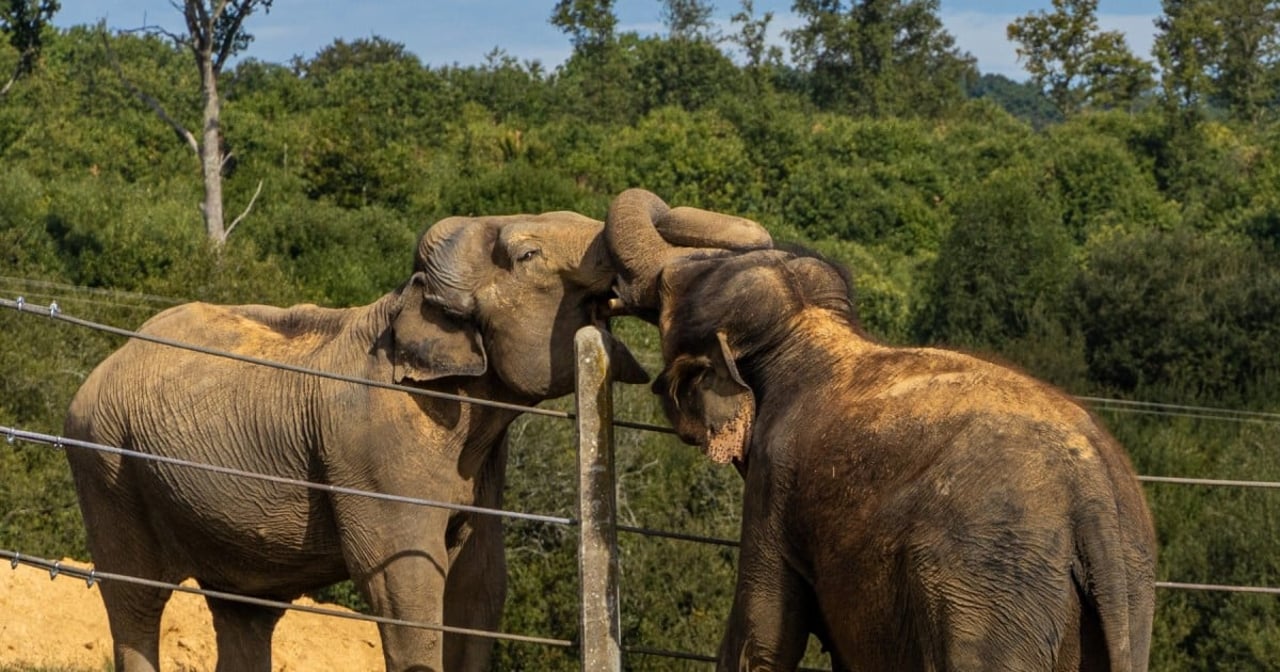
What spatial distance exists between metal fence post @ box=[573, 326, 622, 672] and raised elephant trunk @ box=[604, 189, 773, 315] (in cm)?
27

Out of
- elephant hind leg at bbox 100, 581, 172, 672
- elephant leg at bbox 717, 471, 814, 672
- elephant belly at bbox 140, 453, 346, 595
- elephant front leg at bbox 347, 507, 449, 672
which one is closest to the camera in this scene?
elephant leg at bbox 717, 471, 814, 672

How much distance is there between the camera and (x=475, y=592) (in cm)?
785

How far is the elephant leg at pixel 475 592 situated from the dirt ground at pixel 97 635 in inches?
237

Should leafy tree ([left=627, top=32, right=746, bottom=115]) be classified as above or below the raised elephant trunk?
above

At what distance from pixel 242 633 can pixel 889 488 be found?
3.88 metres

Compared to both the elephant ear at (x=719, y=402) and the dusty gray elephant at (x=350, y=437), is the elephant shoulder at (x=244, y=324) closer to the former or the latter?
the dusty gray elephant at (x=350, y=437)

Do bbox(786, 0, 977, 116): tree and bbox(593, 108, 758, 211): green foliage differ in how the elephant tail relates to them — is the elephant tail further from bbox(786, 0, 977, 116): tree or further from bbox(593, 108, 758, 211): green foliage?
bbox(786, 0, 977, 116): tree

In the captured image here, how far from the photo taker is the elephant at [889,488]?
5.25 metres

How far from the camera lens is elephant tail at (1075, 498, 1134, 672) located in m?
5.24

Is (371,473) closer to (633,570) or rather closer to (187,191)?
(633,570)

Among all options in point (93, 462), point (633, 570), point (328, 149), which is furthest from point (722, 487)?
point (93, 462)

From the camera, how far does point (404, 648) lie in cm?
739

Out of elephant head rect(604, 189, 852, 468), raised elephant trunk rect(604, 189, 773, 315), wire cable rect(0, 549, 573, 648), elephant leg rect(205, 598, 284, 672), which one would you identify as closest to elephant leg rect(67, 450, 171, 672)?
elephant leg rect(205, 598, 284, 672)

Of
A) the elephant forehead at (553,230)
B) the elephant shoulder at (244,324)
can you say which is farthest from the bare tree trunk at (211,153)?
the elephant forehead at (553,230)
